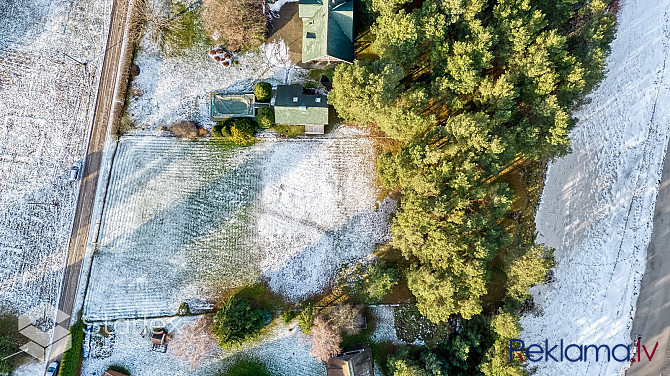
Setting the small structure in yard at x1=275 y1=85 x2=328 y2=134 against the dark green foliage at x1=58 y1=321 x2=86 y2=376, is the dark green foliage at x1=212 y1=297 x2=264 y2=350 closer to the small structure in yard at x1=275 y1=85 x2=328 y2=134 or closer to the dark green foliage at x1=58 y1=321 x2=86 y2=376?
the dark green foliage at x1=58 y1=321 x2=86 y2=376

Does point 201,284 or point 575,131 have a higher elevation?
point 575,131

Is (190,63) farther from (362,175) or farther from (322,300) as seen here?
(322,300)

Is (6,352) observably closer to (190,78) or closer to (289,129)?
(190,78)

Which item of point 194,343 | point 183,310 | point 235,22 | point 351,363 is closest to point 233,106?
point 235,22

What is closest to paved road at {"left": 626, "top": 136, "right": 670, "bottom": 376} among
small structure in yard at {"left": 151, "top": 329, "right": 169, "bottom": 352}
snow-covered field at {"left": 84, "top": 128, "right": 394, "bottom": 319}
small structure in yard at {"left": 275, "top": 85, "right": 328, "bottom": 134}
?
snow-covered field at {"left": 84, "top": 128, "right": 394, "bottom": 319}

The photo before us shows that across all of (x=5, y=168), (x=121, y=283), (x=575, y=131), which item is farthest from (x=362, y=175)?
(x=5, y=168)
